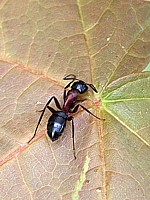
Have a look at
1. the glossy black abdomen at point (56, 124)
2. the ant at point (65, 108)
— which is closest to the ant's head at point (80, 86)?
the ant at point (65, 108)

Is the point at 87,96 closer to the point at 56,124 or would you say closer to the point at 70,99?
the point at 70,99

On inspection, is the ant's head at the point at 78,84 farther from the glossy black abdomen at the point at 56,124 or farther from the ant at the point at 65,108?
the glossy black abdomen at the point at 56,124

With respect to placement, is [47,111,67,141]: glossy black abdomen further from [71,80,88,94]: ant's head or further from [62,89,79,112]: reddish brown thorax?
[71,80,88,94]: ant's head

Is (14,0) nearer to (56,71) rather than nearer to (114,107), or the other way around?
(56,71)

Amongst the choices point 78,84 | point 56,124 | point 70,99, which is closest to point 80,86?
point 78,84

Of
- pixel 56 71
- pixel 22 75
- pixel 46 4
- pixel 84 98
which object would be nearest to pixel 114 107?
pixel 84 98

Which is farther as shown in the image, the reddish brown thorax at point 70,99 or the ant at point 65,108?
the reddish brown thorax at point 70,99
